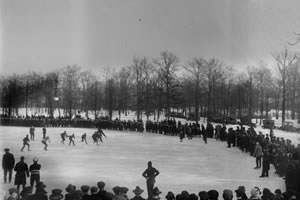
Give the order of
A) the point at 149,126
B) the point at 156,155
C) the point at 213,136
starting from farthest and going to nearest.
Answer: the point at 149,126 → the point at 213,136 → the point at 156,155

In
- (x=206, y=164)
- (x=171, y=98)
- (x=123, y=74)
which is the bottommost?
(x=206, y=164)

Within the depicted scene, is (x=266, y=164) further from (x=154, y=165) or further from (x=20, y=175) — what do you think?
(x=20, y=175)

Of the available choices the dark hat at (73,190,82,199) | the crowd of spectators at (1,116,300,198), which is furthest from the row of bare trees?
the dark hat at (73,190,82,199)

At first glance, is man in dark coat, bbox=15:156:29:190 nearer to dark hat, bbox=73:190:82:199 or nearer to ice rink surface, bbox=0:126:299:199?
ice rink surface, bbox=0:126:299:199

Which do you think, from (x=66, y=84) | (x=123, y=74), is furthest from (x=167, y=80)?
(x=66, y=84)

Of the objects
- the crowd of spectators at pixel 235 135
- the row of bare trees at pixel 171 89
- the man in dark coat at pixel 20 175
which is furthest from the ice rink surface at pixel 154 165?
the row of bare trees at pixel 171 89

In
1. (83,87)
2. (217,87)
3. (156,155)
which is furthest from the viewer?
(83,87)

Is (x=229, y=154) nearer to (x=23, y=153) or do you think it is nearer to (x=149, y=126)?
(x=23, y=153)
